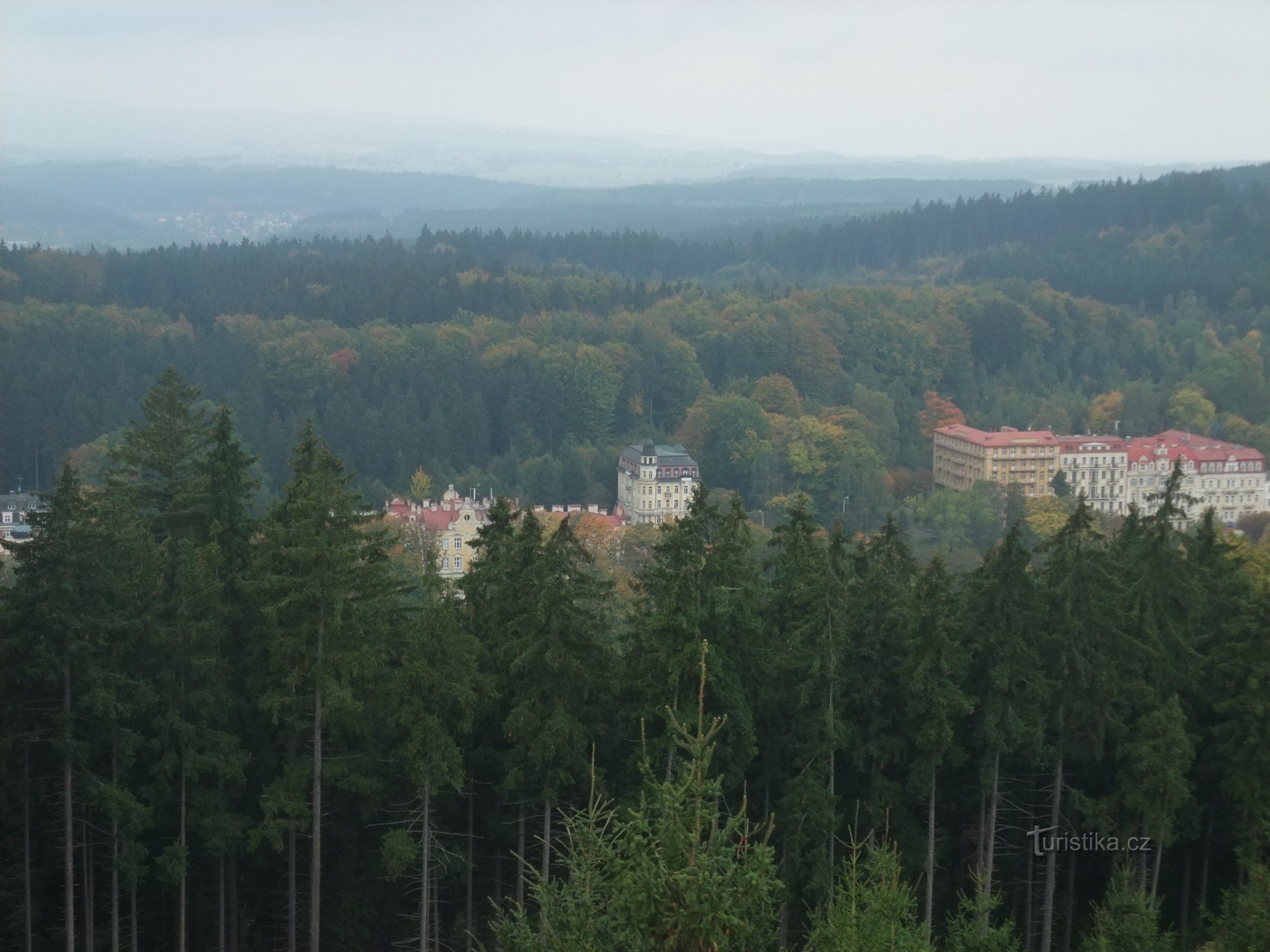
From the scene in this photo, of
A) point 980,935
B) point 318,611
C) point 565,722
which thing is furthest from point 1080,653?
point 318,611

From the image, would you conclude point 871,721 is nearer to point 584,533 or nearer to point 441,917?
point 441,917

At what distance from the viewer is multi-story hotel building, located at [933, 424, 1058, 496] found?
5994 centimetres

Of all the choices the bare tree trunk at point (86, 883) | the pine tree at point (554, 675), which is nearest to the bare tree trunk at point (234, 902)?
the bare tree trunk at point (86, 883)

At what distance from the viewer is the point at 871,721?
53.6 ft

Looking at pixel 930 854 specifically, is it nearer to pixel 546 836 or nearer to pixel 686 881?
pixel 546 836

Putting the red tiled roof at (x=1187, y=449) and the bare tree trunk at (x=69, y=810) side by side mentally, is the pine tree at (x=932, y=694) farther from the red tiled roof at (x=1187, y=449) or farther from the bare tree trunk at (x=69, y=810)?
the red tiled roof at (x=1187, y=449)

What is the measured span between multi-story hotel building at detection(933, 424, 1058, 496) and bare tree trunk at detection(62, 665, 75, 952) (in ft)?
156

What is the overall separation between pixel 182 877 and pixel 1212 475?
168ft

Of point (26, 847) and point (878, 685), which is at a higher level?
point (878, 685)

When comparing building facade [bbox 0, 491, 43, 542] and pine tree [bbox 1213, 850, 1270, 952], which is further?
building facade [bbox 0, 491, 43, 542]

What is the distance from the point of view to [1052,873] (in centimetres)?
1631

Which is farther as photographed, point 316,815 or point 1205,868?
point 1205,868

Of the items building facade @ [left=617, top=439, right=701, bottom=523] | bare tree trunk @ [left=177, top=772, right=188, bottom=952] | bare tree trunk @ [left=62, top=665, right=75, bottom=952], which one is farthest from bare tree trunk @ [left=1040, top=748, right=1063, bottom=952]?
building facade @ [left=617, top=439, right=701, bottom=523]

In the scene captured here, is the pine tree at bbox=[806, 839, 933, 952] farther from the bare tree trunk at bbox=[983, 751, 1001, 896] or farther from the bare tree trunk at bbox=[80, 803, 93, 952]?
the bare tree trunk at bbox=[80, 803, 93, 952]
